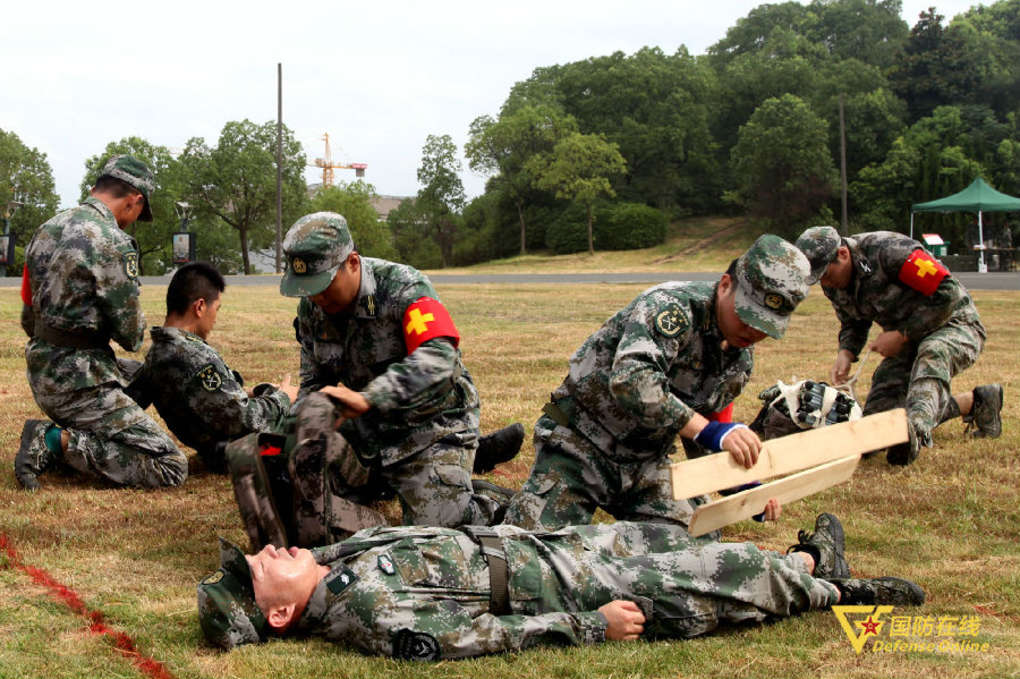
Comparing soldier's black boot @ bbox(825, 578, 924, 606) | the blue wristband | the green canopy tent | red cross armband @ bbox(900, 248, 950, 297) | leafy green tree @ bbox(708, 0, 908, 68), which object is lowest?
soldier's black boot @ bbox(825, 578, 924, 606)

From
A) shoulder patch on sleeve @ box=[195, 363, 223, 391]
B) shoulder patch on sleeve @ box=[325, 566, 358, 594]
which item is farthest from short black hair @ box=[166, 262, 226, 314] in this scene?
shoulder patch on sleeve @ box=[325, 566, 358, 594]

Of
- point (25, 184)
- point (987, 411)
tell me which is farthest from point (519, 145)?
point (987, 411)

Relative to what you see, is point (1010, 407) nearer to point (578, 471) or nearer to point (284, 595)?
point (578, 471)

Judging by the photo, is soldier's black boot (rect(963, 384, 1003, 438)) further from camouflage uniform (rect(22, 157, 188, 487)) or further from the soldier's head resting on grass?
camouflage uniform (rect(22, 157, 188, 487))

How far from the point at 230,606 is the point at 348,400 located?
99 centimetres

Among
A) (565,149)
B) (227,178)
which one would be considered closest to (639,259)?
(565,149)

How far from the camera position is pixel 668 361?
4457 mm

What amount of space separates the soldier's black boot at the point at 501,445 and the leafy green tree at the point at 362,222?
62.9 metres

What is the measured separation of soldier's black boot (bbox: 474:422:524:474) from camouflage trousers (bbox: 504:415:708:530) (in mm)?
1444

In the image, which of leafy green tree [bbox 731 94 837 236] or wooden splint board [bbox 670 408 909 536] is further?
leafy green tree [bbox 731 94 837 236]

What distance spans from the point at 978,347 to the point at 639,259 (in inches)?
1819

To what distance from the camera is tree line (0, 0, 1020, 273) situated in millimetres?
56281

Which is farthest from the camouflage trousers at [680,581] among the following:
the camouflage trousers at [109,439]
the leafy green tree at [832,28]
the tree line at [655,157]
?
the leafy green tree at [832,28]

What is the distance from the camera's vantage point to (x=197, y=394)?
21.0 ft
